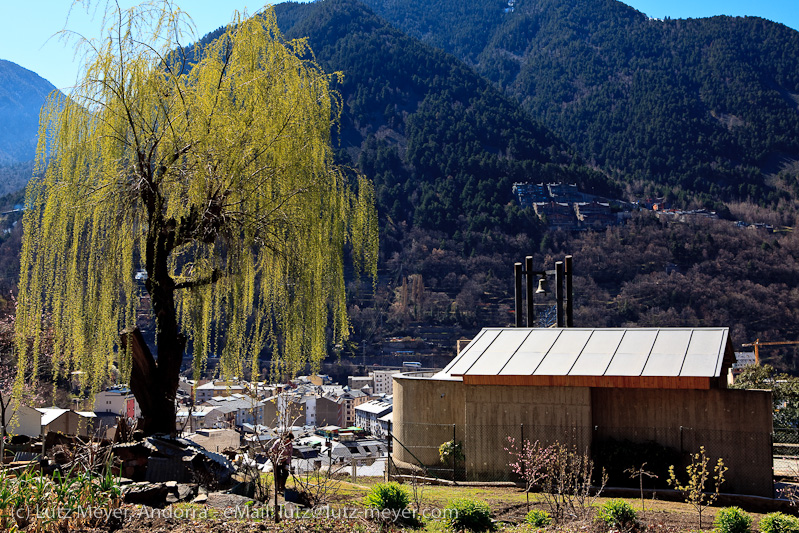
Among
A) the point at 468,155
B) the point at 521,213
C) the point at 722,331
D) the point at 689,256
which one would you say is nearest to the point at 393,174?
the point at 468,155

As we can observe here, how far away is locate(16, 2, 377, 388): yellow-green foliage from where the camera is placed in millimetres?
8281

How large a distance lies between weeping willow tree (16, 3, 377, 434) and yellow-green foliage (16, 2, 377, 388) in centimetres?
2

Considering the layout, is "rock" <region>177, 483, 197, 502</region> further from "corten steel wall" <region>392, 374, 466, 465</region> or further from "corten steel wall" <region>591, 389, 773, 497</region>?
"corten steel wall" <region>591, 389, 773, 497</region>

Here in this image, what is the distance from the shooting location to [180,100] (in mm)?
8828

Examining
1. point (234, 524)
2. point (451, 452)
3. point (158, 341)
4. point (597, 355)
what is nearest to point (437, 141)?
point (597, 355)

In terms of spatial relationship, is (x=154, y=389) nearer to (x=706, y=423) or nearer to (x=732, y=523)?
(x=732, y=523)

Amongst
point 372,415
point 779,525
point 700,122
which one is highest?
point 700,122

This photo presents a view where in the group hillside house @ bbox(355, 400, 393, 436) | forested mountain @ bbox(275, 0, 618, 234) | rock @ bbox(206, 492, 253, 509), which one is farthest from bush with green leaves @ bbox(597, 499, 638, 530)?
forested mountain @ bbox(275, 0, 618, 234)

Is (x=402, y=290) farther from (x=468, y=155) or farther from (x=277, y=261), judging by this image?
(x=277, y=261)

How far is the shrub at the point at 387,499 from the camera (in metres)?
6.75

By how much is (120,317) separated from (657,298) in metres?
114

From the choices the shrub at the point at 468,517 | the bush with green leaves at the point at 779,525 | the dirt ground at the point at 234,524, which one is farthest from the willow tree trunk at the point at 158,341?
the bush with green leaves at the point at 779,525

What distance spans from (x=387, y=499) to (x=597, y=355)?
22.9 feet

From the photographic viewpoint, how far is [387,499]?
6.82 meters
